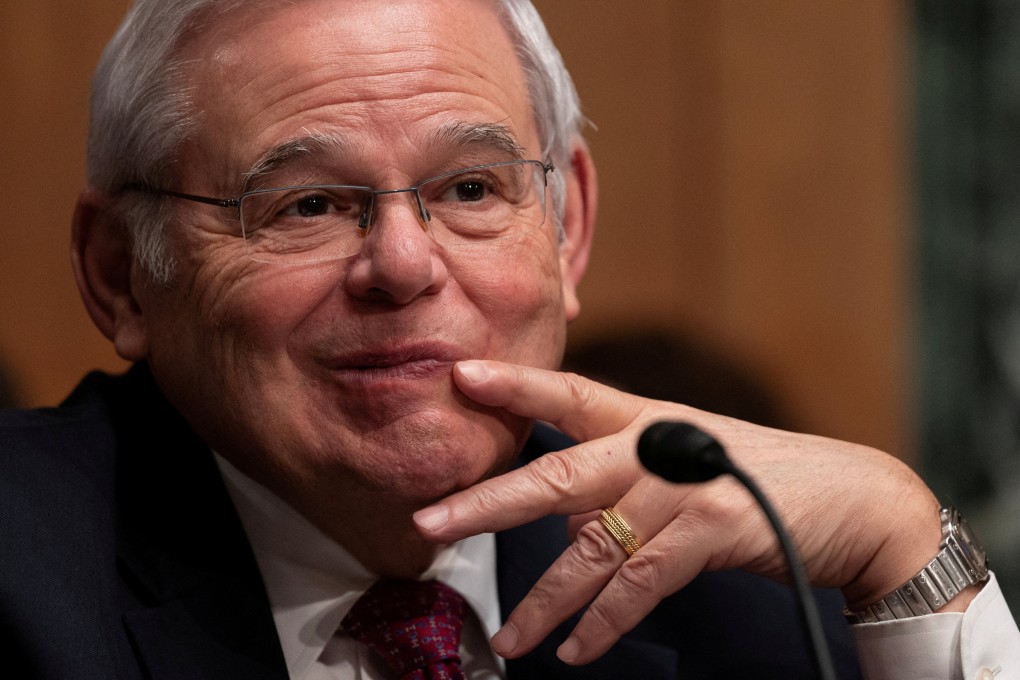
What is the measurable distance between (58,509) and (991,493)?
10.6 feet

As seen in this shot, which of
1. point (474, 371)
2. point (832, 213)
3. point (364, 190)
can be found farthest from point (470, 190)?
point (832, 213)

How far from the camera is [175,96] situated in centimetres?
190

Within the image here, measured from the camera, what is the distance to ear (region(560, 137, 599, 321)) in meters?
2.29

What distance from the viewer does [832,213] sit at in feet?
13.2

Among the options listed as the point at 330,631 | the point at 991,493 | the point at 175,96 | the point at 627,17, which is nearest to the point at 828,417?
the point at 991,493

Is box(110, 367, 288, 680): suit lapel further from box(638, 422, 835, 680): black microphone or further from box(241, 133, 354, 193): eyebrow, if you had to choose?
box(638, 422, 835, 680): black microphone

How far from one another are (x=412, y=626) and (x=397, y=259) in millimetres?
613

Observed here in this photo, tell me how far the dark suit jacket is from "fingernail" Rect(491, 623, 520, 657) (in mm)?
294

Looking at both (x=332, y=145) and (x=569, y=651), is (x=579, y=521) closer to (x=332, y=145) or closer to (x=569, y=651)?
(x=569, y=651)

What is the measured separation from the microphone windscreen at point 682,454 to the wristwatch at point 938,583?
0.75 m

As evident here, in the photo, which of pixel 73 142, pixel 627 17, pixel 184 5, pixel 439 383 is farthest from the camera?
pixel 627 17

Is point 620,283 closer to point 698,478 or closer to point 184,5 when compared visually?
point 184,5

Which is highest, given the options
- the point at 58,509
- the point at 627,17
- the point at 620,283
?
the point at 627,17

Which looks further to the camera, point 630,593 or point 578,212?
point 578,212
